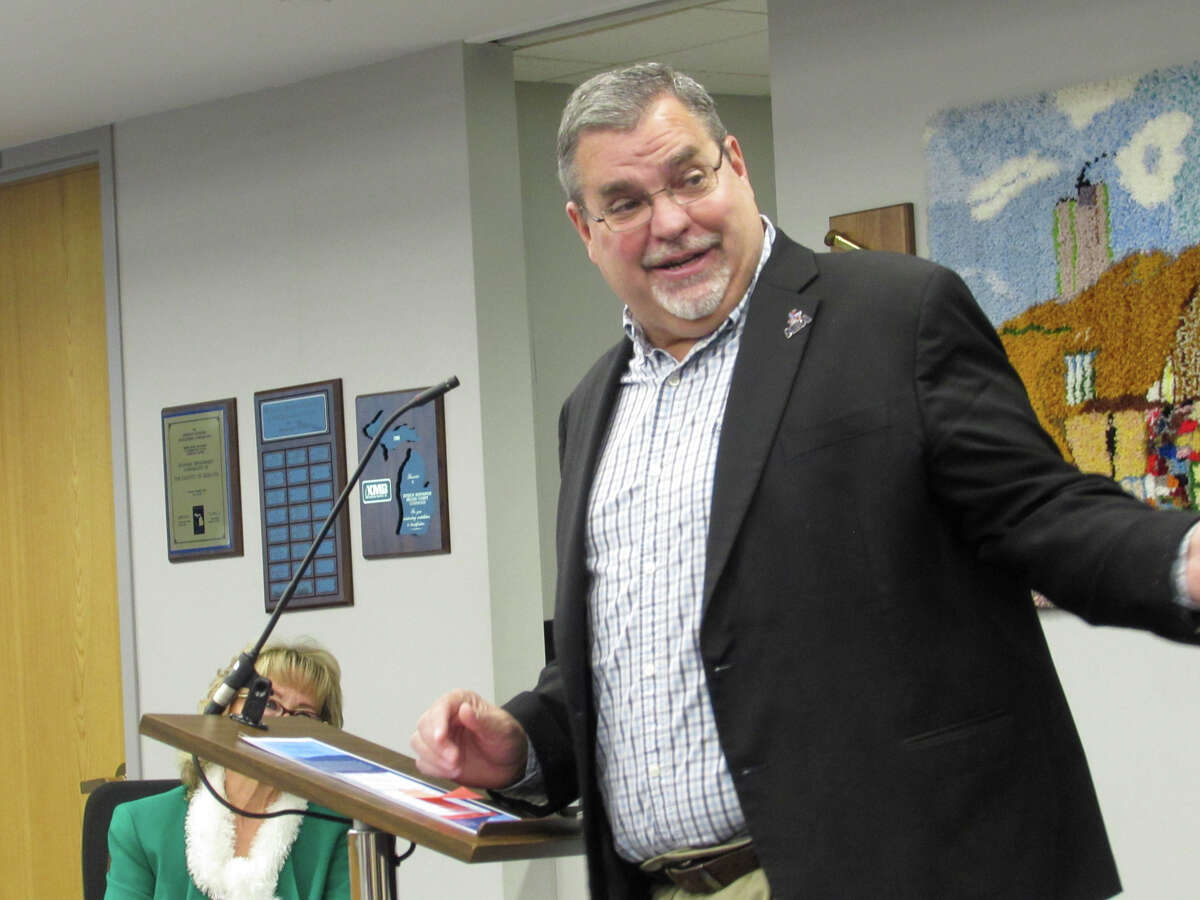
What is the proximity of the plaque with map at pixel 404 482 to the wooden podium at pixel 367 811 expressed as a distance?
98.8 inches

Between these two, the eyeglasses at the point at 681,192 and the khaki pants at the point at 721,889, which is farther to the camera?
the eyeglasses at the point at 681,192

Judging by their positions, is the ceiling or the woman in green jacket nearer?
the woman in green jacket

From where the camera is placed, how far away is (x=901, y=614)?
1482 mm

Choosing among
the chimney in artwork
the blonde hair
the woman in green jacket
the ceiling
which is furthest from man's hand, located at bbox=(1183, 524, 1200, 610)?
the ceiling

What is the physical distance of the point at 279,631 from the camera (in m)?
5.02

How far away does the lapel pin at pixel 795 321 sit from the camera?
64.0 inches

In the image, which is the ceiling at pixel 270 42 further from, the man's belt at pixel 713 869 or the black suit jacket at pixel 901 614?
Answer: the man's belt at pixel 713 869

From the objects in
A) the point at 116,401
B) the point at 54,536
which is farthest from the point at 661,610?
the point at 54,536

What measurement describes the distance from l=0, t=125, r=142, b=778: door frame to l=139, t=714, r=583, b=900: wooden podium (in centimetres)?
333

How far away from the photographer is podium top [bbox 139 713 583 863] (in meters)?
1.60

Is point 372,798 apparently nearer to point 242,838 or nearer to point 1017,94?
point 242,838

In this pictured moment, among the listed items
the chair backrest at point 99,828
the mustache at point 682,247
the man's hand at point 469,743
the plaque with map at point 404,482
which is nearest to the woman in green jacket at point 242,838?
the chair backrest at point 99,828

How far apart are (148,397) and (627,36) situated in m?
1.94

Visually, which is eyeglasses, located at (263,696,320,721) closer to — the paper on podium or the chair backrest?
the chair backrest
